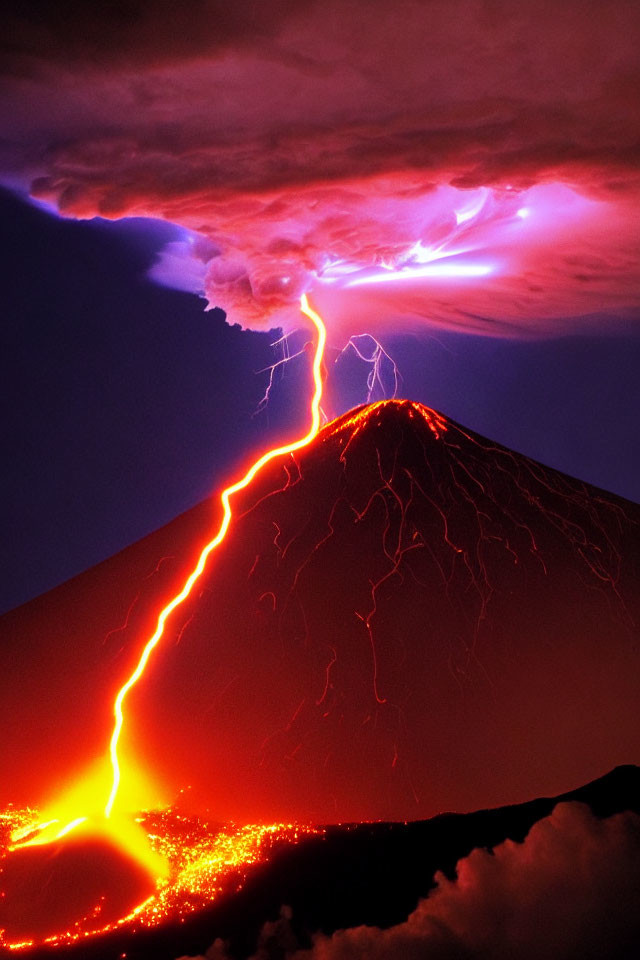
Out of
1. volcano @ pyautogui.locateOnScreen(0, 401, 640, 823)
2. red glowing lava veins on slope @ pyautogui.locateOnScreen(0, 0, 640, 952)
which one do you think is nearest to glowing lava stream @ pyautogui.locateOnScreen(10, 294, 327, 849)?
volcano @ pyautogui.locateOnScreen(0, 401, 640, 823)

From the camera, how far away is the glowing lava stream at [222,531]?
28.1 ft

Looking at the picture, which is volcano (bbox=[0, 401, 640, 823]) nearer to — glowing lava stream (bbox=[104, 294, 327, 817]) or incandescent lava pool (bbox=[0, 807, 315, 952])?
glowing lava stream (bbox=[104, 294, 327, 817])

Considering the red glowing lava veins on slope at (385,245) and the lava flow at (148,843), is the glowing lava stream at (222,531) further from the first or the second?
the red glowing lava veins on slope at (385,245)

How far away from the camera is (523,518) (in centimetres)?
1104

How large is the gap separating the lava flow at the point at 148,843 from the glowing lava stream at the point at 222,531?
0.04 meters

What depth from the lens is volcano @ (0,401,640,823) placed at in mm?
8070

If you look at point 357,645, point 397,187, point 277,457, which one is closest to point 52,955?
point 357,645

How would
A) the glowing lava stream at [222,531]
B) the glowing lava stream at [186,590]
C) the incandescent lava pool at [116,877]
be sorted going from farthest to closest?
the glowing lava stream at [222,531]
the glowing lava stream at [186,590]
the incandescent lava pool at [116,877]

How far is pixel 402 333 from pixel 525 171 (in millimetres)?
3428

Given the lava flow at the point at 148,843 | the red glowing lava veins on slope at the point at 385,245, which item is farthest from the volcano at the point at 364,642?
the lava flow at the point at 148,843

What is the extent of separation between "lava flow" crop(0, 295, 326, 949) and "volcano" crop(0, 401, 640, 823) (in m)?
0.31

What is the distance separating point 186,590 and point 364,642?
208 centimetres

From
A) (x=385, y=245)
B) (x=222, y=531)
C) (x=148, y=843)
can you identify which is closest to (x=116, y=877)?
(x=148, y=843)

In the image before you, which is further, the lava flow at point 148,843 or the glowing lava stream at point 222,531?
the glowing lava stream at point 222,531
